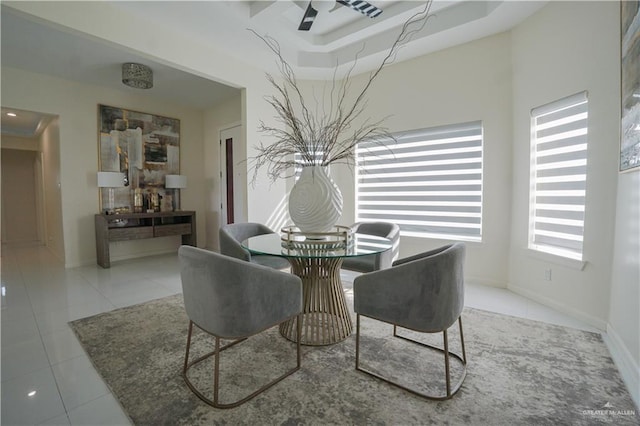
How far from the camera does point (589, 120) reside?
237 cm

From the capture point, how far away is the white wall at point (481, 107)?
3.16 meters

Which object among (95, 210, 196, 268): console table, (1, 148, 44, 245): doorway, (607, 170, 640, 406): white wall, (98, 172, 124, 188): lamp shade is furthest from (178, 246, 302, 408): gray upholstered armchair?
(1, 148, 44, 245): doorway

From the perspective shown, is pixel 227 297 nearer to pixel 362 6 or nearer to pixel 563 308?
pixel 362 6

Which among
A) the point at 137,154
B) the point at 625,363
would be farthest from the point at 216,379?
the point at 137,154

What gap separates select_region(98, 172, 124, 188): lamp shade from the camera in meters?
4.24

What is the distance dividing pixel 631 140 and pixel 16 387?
156 inches

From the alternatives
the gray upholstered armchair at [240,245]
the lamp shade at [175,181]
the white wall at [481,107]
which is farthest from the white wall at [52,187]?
the white wall at [481,107]

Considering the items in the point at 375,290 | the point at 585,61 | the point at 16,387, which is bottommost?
the point at 16,387

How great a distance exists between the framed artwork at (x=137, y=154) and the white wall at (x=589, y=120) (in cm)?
534

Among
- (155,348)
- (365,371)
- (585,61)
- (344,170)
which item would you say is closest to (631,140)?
(585,61)

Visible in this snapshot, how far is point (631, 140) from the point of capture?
1811 mm

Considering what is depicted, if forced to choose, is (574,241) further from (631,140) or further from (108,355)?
(108,355)

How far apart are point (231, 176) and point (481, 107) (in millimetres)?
4036

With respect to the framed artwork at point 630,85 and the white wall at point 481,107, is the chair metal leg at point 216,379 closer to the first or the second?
the framed artwork at point 630,85
